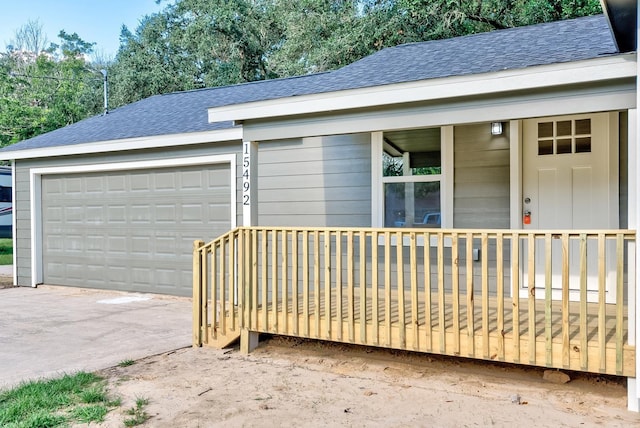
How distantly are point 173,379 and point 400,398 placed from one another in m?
1.64

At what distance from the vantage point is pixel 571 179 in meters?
5.16

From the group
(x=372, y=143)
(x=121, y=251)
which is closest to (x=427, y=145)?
(x=372, y=143)

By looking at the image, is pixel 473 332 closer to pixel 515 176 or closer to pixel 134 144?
pixel 515 176

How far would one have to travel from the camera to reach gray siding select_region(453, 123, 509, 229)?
17.6 feet

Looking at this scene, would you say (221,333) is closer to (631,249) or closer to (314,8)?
(631,249)

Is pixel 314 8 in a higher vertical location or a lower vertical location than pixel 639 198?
higher

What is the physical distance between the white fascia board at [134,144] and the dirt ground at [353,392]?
3.10m

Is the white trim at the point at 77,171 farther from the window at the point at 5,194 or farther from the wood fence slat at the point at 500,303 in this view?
the window at the point at 5,194

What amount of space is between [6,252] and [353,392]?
15.4 meters

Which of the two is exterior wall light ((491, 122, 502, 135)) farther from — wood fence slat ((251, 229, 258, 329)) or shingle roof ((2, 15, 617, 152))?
wood fence slat ((251, 229, 258, 329))

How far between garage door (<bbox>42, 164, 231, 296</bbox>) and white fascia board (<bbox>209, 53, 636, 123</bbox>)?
2427 millimetres

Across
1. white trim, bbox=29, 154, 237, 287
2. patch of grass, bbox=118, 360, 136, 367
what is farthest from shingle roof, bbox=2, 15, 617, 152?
patch of grass, bbox=118, 360, 136, 367

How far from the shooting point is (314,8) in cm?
1557

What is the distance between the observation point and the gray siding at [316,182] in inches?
239
